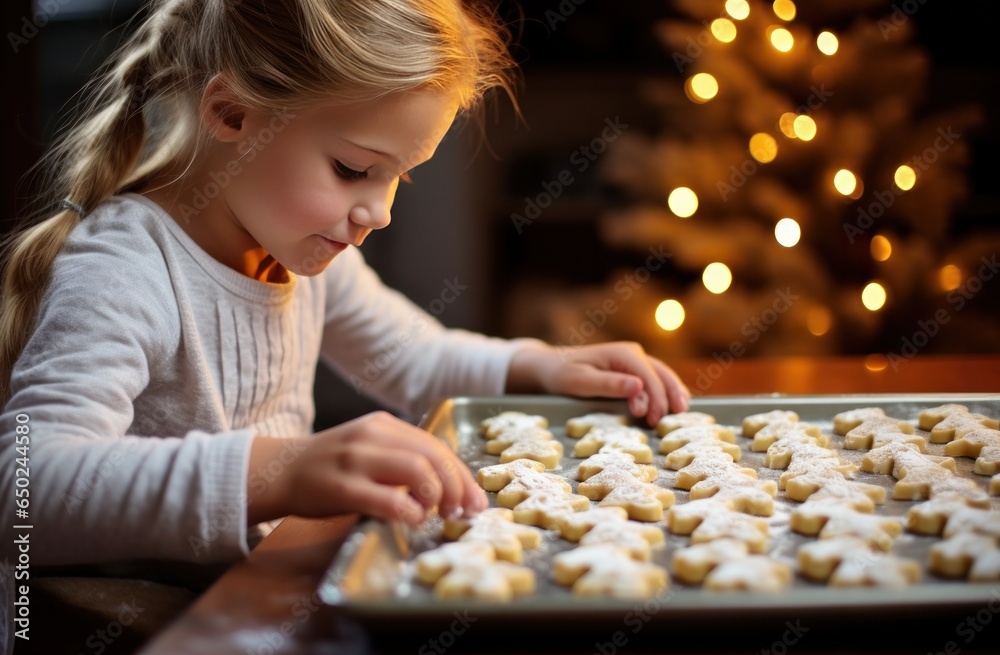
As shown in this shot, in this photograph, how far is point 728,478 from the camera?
824 mm

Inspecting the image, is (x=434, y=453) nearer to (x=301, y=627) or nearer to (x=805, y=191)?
(x=301, y=627)

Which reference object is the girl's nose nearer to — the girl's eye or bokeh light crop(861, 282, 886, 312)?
the girl's eye

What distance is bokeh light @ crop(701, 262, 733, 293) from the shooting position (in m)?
2.45

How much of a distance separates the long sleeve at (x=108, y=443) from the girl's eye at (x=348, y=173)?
22 cm

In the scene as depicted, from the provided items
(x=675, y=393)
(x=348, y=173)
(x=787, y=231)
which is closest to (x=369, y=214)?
(x=348, y=173)

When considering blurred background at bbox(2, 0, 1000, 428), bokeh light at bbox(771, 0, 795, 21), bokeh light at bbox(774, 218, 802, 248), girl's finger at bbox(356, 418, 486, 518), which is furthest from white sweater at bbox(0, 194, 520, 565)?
bokeh light at bbox(771, 0, 795, 21)

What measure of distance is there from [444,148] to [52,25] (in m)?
1.13

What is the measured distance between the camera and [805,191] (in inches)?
93.0

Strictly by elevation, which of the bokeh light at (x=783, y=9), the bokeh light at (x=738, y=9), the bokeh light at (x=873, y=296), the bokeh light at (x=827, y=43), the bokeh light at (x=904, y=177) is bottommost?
the bokeh light at (x=873, y=296)

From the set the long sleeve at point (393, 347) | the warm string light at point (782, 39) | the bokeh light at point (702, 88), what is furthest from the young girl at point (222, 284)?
the bokeh light at point (702, 88)

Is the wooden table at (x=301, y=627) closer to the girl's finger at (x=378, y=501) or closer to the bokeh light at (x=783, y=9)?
the girl's finger at (x=378, y=501)

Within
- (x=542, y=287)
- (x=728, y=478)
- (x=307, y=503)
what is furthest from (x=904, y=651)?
(x=542, y=287)

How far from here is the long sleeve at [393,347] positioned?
1.33 meters

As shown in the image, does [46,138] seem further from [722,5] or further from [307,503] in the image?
[307,503]
